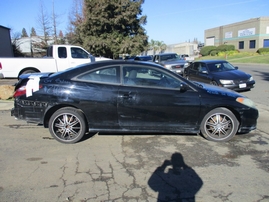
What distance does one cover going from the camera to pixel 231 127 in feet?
15.0

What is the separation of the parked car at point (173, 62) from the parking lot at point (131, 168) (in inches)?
412

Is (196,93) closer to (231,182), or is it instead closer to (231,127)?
(231,127)

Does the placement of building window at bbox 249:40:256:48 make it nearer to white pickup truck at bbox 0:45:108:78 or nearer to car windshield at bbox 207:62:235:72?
car windshield at bbox 207:62:235:72

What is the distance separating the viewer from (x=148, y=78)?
14.8 feet

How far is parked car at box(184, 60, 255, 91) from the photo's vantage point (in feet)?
31.2

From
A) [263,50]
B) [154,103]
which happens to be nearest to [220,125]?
[154,103]

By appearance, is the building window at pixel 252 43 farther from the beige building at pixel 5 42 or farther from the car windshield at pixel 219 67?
the beige building at pixel 5 42

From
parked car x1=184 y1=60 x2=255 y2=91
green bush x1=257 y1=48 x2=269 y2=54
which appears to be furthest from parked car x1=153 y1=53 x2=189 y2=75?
green bush x1=257 y1=48 x2=269 y2=54

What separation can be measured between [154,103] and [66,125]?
5.93 ft

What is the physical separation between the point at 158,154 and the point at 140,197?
4.25 feet

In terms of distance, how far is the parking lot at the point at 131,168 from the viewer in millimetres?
2906

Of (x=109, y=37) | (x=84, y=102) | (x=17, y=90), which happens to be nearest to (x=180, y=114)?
(x=84, y=102)

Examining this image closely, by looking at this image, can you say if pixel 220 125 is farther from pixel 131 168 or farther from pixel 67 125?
pixel 67 125

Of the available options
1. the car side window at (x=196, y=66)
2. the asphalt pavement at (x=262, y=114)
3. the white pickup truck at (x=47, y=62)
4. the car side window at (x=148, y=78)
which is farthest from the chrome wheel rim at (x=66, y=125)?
the car side window at (x=196, y=66)
